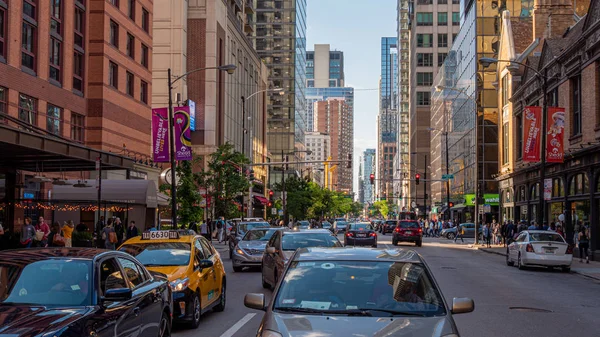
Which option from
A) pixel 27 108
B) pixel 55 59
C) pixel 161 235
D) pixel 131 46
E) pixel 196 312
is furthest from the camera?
pixel 131 46

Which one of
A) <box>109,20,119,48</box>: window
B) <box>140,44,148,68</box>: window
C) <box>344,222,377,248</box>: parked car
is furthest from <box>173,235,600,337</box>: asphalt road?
<box>140,44,148,68</box>: window

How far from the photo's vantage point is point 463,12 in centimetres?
8462

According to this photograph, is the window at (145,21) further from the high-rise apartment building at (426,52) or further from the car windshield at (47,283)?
the high-rise apartment building at (426,52)

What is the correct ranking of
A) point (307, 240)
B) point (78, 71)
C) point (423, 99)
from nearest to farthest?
point (307, 240) < point (78, 71) < point (423, 99)

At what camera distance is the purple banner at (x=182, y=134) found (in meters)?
33.2

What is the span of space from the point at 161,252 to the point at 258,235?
1229 cm

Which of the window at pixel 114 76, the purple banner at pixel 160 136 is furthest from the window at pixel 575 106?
the window at pixel 114 76

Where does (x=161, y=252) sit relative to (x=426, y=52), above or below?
below

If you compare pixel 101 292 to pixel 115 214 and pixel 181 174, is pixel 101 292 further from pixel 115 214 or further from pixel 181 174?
pixel 115 214

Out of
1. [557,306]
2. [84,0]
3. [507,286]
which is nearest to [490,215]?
[84,0]

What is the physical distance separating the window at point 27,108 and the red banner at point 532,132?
2570 centimetres

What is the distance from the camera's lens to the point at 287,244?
683 inches

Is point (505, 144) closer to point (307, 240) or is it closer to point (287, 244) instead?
point (307, 240)

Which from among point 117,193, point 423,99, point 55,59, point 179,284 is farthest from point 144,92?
point 423,99
